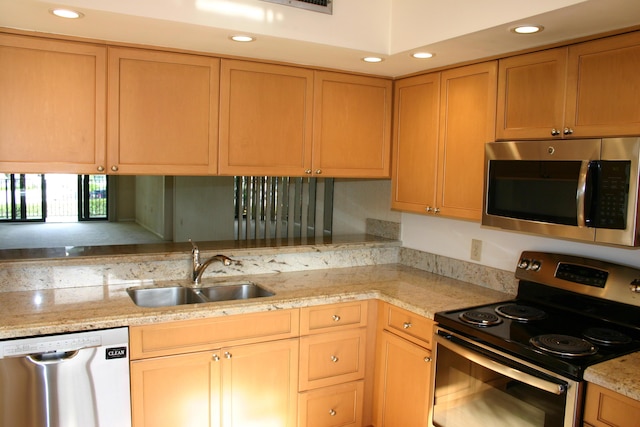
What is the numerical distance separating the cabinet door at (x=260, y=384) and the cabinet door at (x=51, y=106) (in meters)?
1.17

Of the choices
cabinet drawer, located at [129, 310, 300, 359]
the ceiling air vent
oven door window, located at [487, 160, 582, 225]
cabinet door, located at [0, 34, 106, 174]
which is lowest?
cabinet drawer, located at [129, 310, 300, 359]

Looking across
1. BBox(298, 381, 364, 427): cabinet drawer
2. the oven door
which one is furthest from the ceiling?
BBox(298, 381, 364, 427): cabinet drawer

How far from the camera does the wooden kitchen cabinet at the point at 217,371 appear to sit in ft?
7.37

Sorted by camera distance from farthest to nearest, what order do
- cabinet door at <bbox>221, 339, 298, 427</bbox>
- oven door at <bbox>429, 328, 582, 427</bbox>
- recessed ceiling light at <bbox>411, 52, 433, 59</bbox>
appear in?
1. recessed ceiling light at <bbox>411, 52, 433, 59</bbox>
2. cabinet door at <bbox>221, 339, 298, 427</bbox>
3. oven door at <bbox>429, 328, 582, 427</bbox>

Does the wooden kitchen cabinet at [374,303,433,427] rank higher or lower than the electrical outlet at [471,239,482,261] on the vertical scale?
lower

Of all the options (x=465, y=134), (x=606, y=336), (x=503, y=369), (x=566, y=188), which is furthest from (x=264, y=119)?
(x=606, y=336)

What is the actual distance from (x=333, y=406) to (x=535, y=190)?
151cm

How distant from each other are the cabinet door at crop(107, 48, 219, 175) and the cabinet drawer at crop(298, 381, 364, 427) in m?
1.32

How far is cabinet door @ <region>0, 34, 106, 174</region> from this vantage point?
2.31m

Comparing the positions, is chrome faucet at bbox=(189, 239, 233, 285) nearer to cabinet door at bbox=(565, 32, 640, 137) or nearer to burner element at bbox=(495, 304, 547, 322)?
burner element at bbox=(495, 304, 547, 322)

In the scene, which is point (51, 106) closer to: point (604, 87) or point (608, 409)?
point (604, 87)

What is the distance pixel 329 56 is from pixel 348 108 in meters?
0.48

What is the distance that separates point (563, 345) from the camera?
192 centimetres

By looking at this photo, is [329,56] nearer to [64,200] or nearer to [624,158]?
[624,158]
